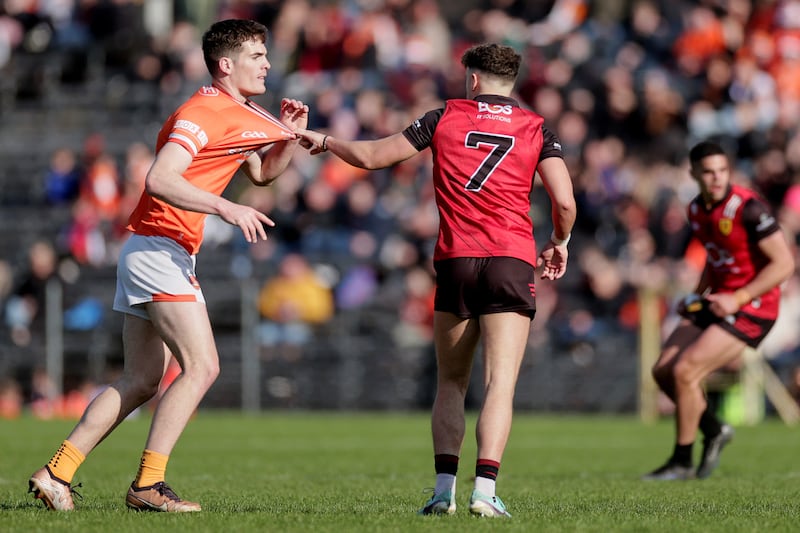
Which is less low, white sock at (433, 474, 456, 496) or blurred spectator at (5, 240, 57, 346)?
white sock at (433, 474, 456, 496)

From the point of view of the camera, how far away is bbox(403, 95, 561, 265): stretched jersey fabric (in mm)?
7348

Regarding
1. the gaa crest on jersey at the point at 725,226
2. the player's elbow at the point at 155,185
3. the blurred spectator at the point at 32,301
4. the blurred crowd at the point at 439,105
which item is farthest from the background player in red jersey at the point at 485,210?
the blurred spectator at the point at 32,301

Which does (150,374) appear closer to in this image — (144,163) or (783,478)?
(783,478)

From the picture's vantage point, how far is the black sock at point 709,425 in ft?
36.3

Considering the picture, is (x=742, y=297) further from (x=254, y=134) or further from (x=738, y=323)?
(x=254, y=134)

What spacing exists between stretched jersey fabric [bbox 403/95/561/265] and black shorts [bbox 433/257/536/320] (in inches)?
1.7

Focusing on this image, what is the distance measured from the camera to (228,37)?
299 inches

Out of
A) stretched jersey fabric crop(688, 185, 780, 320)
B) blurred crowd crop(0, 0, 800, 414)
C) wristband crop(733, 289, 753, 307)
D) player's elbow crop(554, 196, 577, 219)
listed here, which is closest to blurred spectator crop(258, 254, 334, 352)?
blurred crowd crop(0, 0, 800, 414)


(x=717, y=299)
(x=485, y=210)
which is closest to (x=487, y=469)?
(x=485, y=210)

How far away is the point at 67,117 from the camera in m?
26.2

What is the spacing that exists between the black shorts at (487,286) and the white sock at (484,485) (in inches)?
33.4

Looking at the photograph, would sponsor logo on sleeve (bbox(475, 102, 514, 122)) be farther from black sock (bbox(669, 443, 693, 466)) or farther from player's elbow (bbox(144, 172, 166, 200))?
black sock (bbox(669, 443, 693, 466))

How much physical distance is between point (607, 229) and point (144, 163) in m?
7.52

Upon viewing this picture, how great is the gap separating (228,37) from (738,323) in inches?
200
